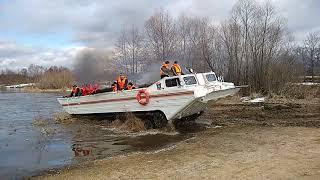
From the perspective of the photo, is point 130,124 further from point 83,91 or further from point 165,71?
point 83,91

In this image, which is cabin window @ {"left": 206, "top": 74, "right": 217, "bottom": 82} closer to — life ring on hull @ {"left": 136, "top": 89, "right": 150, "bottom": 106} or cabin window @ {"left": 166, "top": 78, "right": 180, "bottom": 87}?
cabin window @ {"left": 166, "top": 78, "right": 180, "bottom": 87}

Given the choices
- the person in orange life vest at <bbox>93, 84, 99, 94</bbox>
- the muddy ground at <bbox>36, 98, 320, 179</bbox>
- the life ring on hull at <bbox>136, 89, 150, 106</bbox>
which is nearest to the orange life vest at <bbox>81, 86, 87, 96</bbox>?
the person in orange life vest at <bbox>93, 84, 99, 94</bbox>

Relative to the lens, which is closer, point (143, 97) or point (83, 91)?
point (143, 97)

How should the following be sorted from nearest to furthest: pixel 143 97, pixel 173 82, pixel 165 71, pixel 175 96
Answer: pixel 175 96 → pixel 173 82 → pixel 143 97 → pixel 165 71

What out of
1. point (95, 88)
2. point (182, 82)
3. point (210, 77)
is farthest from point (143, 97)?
point (95, 88)

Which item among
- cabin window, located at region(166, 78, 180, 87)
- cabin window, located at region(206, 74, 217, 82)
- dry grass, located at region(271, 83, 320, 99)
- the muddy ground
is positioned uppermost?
cabin window, located at region(206, 74, 217, 82)

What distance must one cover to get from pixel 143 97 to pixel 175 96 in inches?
66.2

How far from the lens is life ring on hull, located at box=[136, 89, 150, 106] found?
16.6 metres

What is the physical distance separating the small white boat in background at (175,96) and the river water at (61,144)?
109 centimetres

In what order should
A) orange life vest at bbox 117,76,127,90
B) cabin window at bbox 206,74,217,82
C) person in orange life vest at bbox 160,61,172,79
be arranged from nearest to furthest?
person in orange life vest at bbox 160,61,172,79 < cabin window at bbox 206,74,217,82 < orange life vest at bbox 117,76,127,90

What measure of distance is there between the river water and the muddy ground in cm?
95

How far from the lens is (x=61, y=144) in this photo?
14266 millimetres

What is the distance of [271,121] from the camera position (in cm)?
1805

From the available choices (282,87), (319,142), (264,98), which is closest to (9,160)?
(319,142)
